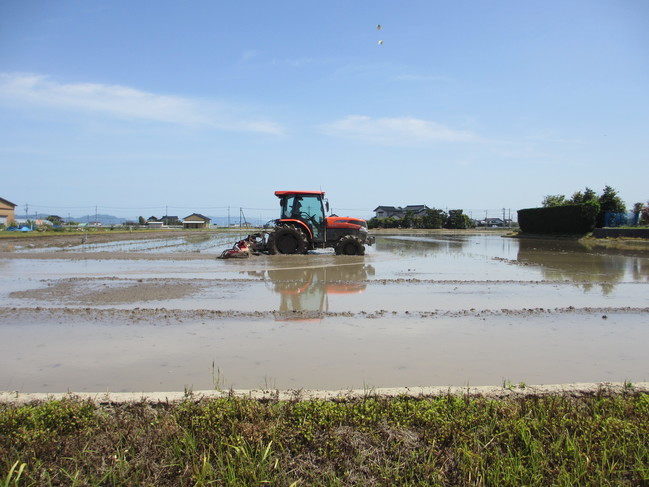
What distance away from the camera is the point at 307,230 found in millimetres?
17828

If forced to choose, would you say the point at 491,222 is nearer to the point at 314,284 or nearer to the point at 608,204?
the point at 608,204

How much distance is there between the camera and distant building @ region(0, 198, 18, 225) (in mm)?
60969

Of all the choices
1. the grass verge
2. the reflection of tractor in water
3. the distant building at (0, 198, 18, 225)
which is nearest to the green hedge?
the reflection of tractor in water

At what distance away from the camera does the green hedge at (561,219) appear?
32312 mm

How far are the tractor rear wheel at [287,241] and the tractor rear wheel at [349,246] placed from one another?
1227 mm

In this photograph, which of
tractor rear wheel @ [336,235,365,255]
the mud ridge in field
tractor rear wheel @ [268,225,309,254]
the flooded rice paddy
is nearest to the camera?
the flooded rice paddy

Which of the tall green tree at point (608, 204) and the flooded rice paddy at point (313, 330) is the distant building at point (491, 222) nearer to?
the tall green tree at point (608, 204)

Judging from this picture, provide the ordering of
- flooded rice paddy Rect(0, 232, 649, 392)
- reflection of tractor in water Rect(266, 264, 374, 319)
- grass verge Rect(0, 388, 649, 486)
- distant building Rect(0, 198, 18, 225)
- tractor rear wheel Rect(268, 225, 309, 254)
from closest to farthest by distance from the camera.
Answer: grass verge Rect(0, 388, 649, 486) → flooded rice paddy Rect(0, 232, 649, 392) → reflection of tractor in water Rect(266, 264, 374, 319) → tractor rear wheel Rect(268, 225, 309, 254) → distant building Rect(0, 198, 18, 225)

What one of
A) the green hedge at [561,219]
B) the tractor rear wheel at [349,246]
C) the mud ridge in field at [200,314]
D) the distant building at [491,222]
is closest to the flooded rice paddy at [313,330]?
the mud ridge in field at [200,314]

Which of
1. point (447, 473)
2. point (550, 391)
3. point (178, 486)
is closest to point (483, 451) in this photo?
point (447, 473)

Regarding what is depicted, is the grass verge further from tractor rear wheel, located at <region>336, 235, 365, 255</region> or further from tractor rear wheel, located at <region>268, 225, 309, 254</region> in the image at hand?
tractor rear wheel, located at <region>336, 235, 365, 255</region>

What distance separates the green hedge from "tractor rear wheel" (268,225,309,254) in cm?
2345

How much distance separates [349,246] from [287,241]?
2290 millimetres

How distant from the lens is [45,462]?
290 centimetres
